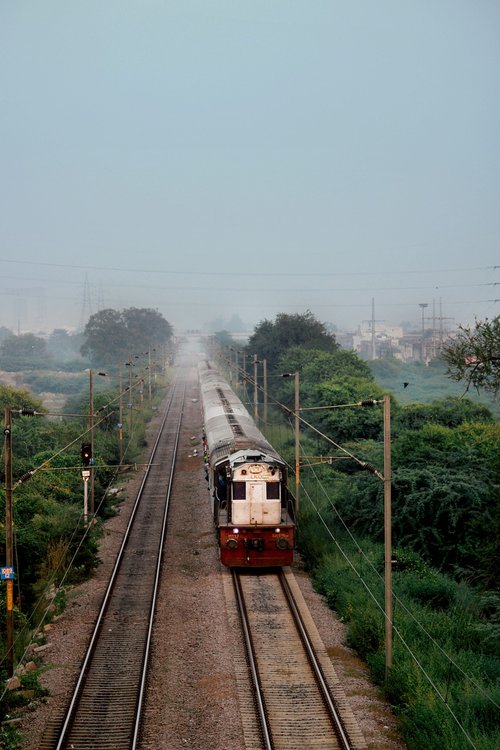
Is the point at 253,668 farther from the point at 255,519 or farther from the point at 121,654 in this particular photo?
the point at 255,519

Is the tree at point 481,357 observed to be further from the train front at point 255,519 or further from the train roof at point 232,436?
the train front at point 255,519

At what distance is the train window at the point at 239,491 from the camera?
892 inches

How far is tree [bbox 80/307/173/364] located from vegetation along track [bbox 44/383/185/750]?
107348mm

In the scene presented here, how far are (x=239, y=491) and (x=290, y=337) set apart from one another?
61629mm

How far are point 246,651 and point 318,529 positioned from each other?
10001mm

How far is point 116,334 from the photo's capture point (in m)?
138

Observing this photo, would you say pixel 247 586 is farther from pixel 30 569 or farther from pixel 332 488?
pixel 332 488

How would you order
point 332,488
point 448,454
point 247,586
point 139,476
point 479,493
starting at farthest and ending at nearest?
point 139,476
point 332,488
point 448,454
point 479,493
point 247,586

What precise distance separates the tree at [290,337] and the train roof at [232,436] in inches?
1571

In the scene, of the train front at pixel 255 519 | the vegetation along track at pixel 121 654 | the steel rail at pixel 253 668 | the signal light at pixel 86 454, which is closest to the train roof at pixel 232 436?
the train front at pixel 255 519

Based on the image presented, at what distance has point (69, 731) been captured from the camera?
1387 centimetres

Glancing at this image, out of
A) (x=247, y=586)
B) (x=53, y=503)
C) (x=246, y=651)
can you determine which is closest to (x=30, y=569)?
(x=53, y=503)

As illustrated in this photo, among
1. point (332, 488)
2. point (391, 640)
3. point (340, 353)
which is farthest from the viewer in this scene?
point (340, 353)

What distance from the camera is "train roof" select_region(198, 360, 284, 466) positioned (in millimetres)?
23469
